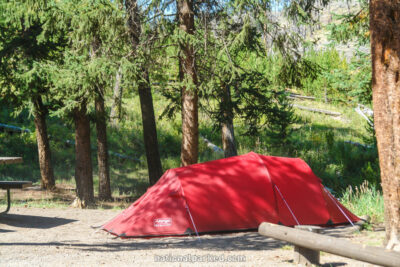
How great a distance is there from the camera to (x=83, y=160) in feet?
42.7

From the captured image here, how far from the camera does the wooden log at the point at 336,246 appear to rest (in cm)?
430

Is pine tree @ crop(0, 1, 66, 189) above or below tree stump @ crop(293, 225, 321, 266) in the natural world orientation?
above

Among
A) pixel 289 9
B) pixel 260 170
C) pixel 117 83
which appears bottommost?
pixel 260 170

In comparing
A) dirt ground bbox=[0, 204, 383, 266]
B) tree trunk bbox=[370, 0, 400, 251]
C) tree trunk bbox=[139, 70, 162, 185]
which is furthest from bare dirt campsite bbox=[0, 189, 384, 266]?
tree trunk bbox=[139, 70, 162, 185]

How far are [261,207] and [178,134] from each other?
1753 centimetres

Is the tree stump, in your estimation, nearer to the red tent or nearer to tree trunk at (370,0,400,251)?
tree trunk at (370,0,400,251)

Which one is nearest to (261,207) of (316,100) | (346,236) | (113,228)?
(346,236)

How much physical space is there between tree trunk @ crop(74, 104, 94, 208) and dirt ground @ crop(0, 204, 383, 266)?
3433 mm

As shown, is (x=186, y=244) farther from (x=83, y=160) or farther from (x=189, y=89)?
(x=83, y=160)

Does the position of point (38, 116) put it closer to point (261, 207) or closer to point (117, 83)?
point (117, 83)

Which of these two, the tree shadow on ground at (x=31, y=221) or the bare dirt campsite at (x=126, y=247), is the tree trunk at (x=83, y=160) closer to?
the tree shadow on ground at (x=31, y=221)

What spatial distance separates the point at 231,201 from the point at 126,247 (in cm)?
232

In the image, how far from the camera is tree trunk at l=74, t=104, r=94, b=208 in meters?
12.7

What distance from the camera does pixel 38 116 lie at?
15.1m
